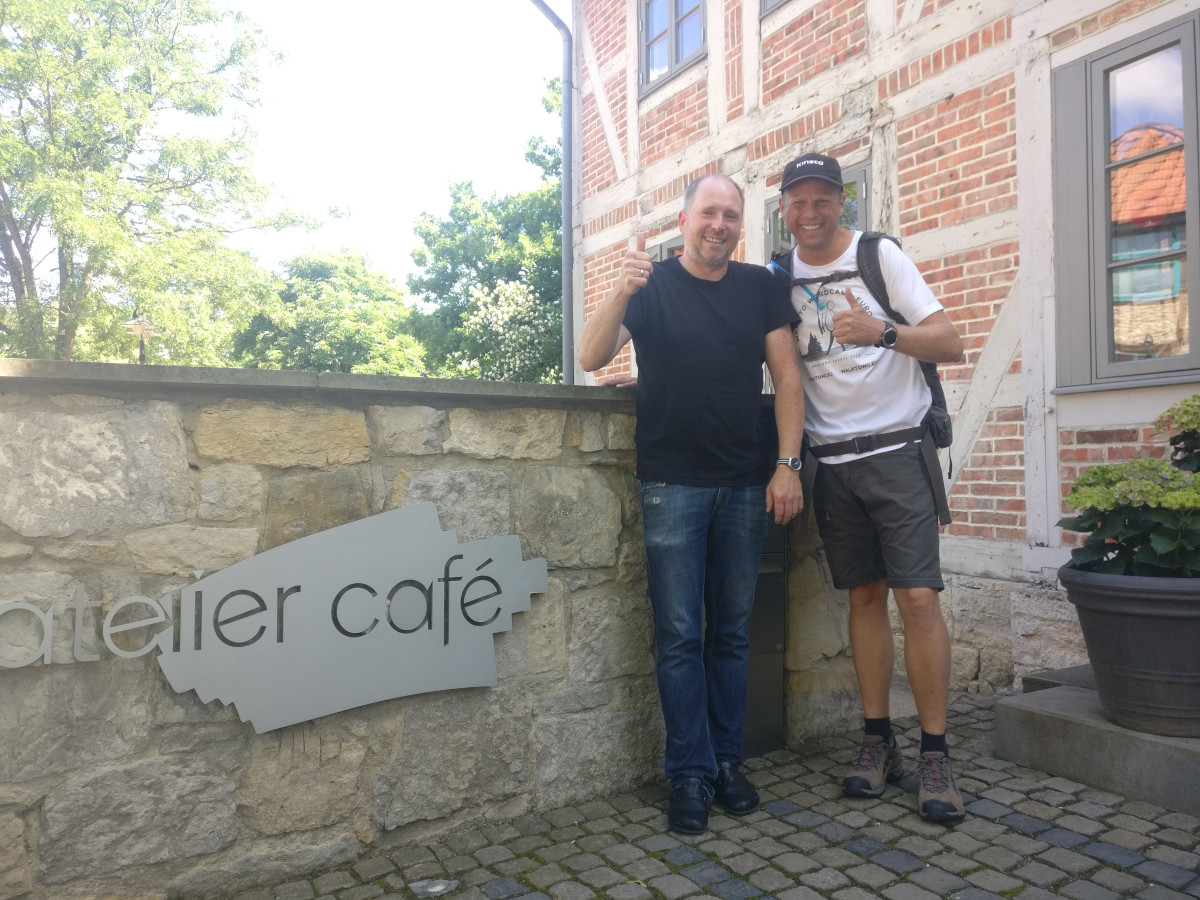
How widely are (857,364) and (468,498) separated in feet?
4.11

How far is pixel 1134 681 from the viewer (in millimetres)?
2965

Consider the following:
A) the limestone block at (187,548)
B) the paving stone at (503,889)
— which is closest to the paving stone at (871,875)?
the paving stone at (503,889)

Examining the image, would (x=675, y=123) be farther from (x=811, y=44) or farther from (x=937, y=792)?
(x=937, y=792)

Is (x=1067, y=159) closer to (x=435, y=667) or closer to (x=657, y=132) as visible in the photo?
(x=435, y=667)

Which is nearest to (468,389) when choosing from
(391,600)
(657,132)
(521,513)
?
(521,513)

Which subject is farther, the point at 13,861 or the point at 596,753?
the point at 596,753

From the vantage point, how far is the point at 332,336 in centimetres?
3691

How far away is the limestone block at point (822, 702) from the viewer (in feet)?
11.5

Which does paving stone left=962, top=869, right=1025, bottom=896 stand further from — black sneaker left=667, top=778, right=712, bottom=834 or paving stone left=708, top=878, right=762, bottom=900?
black sneaker left=667, top=778, right=712, bottom=834

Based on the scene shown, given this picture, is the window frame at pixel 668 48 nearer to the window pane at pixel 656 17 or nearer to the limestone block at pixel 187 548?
the window pane at pixel 656 17

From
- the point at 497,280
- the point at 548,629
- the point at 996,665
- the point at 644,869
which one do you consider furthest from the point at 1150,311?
the point at 497,280

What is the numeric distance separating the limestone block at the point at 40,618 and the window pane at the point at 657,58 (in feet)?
24.3

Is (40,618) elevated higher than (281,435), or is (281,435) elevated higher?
(281,435)

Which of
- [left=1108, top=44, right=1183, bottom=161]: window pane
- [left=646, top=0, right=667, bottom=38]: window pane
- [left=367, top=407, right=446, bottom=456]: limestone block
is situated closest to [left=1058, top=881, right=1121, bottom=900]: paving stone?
[left=367, top=407, right=446, bottom=456]: limestone block
